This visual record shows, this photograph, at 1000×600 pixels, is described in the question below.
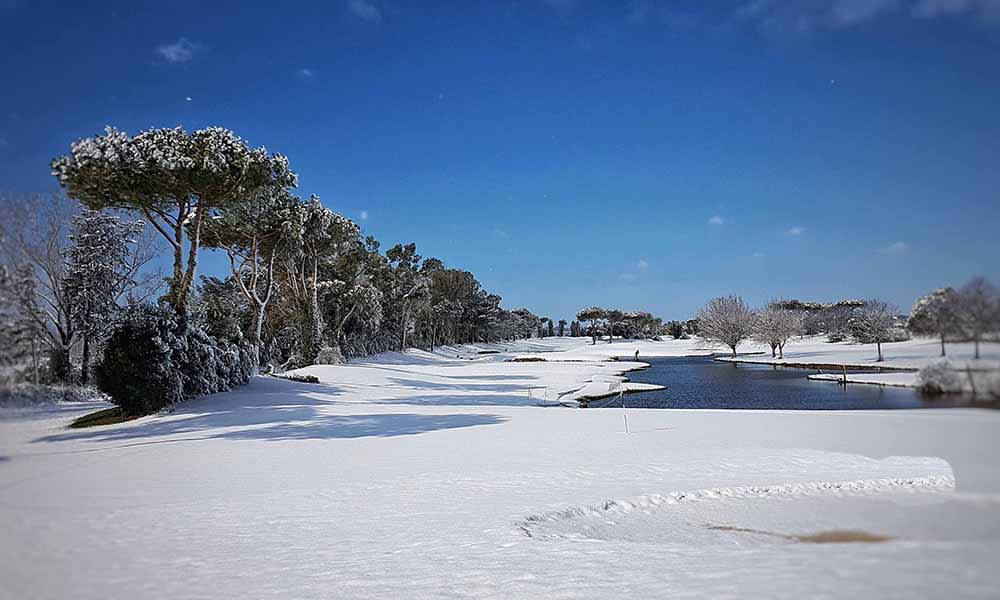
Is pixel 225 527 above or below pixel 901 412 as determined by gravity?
below

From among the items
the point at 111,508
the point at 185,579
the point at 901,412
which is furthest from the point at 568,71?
the point at 111,508

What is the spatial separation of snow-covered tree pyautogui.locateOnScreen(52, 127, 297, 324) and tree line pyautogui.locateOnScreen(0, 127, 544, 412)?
20mm

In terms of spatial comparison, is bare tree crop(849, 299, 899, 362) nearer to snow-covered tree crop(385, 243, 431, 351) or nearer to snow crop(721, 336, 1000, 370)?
snow crop(721, 336, 1000, 370)

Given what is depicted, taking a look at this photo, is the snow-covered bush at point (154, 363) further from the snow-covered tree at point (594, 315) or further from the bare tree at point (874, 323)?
the snow-covered tree at point (594, 315)

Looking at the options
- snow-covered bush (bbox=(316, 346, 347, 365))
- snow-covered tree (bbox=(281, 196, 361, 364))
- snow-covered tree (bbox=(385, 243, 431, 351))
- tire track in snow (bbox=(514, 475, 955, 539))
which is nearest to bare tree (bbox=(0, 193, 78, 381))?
tire track in snow (bbox=(514, 475, 955, 539))

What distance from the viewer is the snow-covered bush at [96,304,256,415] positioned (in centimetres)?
1221

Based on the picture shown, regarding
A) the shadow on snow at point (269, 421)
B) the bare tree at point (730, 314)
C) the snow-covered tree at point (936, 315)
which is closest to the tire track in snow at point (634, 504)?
the bare tree at point (730, 314)

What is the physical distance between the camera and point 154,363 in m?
13.0

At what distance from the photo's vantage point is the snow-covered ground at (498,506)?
3.15 ft

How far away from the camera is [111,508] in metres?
4.14

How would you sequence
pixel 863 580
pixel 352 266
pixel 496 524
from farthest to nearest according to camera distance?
pixel 352 266 < pixel 496 524 < pixel 863 580

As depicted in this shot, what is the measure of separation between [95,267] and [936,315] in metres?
3.11

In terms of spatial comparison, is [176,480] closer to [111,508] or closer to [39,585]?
[111,508]

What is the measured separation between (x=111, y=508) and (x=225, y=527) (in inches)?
43.5
